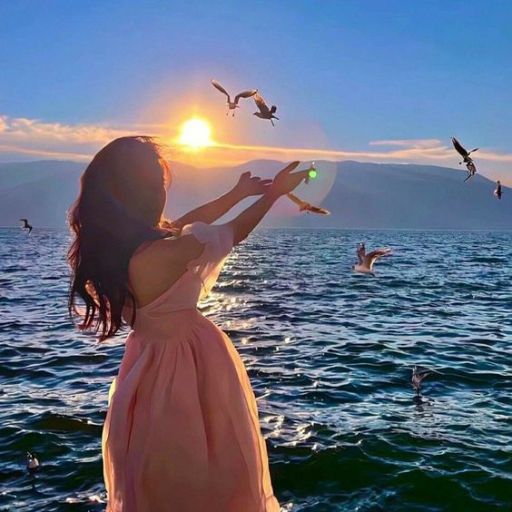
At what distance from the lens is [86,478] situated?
25.1 feet

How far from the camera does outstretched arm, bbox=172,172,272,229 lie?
4.14m

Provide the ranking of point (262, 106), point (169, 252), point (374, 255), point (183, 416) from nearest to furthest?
point (169, 252) → point (183, 416) → point (262, 106) → point (374, 255)

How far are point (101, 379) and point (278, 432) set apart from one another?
4066 mm

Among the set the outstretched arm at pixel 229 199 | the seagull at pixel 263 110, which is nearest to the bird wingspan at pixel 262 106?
the seagull at pixel 263 110

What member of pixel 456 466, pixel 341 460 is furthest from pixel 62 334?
pixel 456 466

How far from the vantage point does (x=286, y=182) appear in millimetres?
3959

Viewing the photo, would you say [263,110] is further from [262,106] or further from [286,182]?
[286,182]

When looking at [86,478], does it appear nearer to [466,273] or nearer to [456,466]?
[456,466]

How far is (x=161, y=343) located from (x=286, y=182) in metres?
1.18

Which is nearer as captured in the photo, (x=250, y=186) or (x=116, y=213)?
(x=116, y=213)

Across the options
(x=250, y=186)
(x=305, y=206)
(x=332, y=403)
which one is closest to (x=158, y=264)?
(x=250, y=186)

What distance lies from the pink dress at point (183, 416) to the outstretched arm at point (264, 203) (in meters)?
0.10

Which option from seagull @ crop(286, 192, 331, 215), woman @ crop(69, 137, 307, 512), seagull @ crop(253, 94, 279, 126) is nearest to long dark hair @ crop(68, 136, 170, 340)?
woman @ crop(69, 137, 307, 512)

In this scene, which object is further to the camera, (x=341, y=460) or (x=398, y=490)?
(x=341, y=460)
